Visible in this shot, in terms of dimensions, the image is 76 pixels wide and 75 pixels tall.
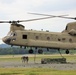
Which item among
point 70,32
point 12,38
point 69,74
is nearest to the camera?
point 69,74

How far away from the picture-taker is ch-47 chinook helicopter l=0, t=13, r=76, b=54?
6159 centimetres

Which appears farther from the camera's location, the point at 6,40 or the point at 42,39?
the point at 42,39

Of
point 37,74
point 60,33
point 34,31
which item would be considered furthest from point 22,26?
point 37,74

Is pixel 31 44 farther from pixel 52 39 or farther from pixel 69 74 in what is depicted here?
pixel 69 74

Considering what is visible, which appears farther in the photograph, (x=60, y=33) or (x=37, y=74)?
(x=60, y=33)

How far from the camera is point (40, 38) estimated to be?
209 feet

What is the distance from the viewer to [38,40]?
63406 mm

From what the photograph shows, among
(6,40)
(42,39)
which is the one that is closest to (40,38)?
(42,39)

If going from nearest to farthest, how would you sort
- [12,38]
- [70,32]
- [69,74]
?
[69,74], [12,38], [70,32]

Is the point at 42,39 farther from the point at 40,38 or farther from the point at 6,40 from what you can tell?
the point at 6,40

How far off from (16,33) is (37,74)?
20.7 meters

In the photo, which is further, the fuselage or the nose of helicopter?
the fuselage

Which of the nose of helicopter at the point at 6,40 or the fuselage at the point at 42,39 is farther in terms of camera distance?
the fuselage at the point at 42,39

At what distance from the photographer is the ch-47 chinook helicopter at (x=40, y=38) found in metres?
61.6
